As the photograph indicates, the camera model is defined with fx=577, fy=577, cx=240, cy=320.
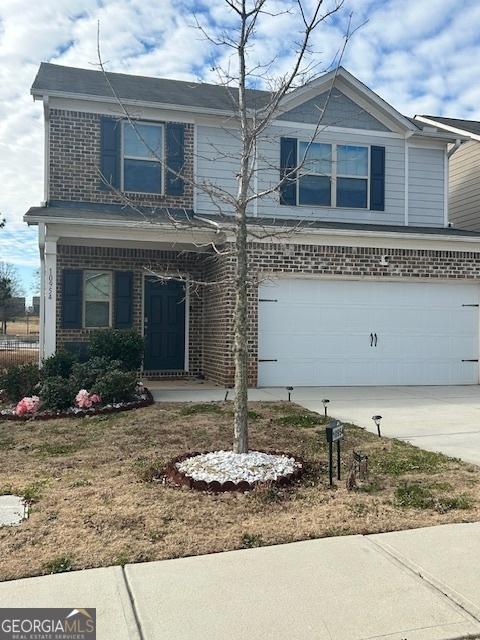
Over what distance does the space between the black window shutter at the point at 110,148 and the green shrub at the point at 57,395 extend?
503cm

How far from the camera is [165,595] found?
3.04 metres

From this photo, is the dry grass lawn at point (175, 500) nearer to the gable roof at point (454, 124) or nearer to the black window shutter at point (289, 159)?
the black window shutter at point (289, 159)

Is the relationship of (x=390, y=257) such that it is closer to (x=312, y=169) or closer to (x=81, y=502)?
(x=312, y=169)

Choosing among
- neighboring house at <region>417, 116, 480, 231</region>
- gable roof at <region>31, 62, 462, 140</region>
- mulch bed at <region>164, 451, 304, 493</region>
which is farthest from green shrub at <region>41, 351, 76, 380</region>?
neighboring house at <region>417, 116, 480, 231</region>

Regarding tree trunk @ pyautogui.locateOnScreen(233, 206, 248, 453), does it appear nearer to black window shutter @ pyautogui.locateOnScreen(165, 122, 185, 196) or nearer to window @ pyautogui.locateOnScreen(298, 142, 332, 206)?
black window shutter @ pyautogui.locateOnScreen(165, 122, 185, 196)

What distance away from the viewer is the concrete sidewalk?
108 inches

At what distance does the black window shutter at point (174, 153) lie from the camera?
40.3 feet

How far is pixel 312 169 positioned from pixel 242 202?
27.1 feet

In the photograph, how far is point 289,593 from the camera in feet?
10.1

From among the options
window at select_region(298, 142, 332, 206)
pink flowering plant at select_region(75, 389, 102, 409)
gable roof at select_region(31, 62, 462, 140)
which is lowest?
pink flowering plant at select_region(75, 389, 102, 409)

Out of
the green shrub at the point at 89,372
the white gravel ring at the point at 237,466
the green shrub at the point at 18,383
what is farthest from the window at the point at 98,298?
the white gravel ring at the point at 237,466

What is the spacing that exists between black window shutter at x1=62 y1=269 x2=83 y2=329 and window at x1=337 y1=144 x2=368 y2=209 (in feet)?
19.9

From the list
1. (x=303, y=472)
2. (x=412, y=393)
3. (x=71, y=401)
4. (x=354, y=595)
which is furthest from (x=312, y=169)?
(x=354, y=595)

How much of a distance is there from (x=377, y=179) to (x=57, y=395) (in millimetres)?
8871
